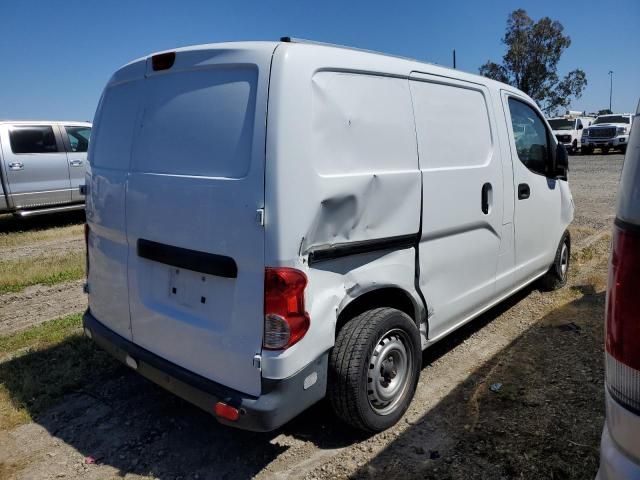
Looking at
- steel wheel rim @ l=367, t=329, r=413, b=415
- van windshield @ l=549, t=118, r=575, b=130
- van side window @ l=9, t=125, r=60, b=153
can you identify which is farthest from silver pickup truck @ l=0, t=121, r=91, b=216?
van windshield @ l=549, t=118, r=575, b=130

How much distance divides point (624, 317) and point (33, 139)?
11.0m

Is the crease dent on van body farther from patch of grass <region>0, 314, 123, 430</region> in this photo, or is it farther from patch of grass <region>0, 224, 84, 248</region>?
patch of grass <region>0, 224, 84, 248</region>

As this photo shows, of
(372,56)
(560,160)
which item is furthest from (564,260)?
(372,56)

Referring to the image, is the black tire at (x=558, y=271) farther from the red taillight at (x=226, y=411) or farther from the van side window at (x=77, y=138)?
the van side window at (x=77, y=138)

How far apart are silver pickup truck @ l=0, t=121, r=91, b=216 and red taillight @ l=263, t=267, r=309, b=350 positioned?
8.40 m

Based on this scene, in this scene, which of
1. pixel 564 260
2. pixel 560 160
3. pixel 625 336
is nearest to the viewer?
pixel 625 336

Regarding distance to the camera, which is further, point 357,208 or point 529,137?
point 529,137

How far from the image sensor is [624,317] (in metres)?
1.36

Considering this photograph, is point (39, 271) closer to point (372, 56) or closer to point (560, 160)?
point (372, 56)

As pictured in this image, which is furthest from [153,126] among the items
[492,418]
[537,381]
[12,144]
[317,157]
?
[12,144]

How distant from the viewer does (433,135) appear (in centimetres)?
311

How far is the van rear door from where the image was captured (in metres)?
2.30

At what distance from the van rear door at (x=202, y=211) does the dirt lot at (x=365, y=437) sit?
636mm

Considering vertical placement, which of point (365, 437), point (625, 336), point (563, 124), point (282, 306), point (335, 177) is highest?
point (563, 124)
